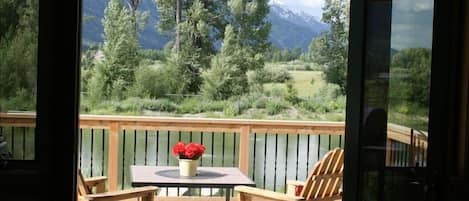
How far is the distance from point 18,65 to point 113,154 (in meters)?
3.28

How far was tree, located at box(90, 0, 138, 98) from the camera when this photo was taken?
684 centimetres

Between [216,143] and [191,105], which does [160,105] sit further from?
[216,143]

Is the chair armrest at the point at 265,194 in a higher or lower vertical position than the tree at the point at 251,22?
lower

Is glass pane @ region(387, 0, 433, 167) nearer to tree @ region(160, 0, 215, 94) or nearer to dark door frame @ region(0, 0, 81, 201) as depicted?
dark door frame @ region(0, 0, 81, 201)

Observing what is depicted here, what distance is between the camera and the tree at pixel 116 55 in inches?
269

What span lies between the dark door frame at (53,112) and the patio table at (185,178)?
1.77m

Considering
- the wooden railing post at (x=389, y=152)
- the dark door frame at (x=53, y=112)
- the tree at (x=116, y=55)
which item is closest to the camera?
the dark door frame at (x=53, y=112)

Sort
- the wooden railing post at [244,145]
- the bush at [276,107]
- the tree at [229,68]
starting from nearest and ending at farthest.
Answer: the wooden railing post at [244,145] → the tree at [229,68] → the bush at [276,107]

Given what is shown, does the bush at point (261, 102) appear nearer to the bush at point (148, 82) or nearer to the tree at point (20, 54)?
the bush at point (148, 82)

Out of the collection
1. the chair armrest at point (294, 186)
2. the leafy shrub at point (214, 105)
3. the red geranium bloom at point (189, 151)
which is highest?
the leafy shrub at point (214, 105)

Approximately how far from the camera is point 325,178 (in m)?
4.48

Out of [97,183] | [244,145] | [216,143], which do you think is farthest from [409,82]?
[216,143]

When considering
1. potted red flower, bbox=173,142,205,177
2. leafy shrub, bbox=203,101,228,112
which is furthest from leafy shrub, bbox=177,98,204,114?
potted red flower, bbox=173,142,205,177

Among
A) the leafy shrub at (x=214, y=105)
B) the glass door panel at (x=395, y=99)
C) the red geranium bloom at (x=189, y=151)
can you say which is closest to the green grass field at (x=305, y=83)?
the leafy shrub at (x=214, y=105)
